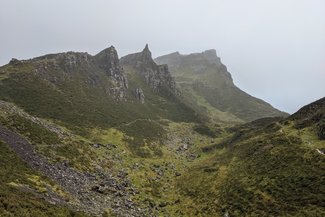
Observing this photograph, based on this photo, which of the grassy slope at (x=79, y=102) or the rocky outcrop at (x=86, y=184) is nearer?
the rocky outcrop at (x=86, y=184)

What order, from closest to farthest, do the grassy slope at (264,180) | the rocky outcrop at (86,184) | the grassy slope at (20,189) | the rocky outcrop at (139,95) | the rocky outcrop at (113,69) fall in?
the grassy slope at (20,189), the grassy slope at (264,180), the rocky outcrop at (86,184), the rocky outcrop at (113,69), the rocky outcrop at (139,95)

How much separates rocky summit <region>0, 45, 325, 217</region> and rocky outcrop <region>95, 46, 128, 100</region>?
40.6 ft

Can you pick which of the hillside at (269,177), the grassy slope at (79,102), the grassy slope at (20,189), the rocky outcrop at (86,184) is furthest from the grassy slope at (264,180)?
the grassy slope at (79,102)

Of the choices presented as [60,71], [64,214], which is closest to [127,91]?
[60,71]

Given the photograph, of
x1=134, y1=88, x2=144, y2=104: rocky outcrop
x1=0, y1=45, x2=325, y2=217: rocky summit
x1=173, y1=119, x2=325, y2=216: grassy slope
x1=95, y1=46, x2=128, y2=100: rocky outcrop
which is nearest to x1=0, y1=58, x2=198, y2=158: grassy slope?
x1=0, y1=45, x2=325, y2=217: rocky summit

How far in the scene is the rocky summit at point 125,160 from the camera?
49406 mm

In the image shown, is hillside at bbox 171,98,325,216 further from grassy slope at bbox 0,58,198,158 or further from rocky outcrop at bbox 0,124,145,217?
grassy slope at bbox 0,58,198,158

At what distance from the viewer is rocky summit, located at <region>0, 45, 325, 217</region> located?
49.4m

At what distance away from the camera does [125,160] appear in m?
77.8

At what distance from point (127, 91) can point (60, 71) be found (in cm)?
3406

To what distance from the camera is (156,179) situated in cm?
7225

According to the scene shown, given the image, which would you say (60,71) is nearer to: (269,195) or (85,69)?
(85,69)

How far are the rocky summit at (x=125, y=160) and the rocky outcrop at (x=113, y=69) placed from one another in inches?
488

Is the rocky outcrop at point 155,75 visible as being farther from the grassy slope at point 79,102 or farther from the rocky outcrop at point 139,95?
the grassy slope at point 79,102
